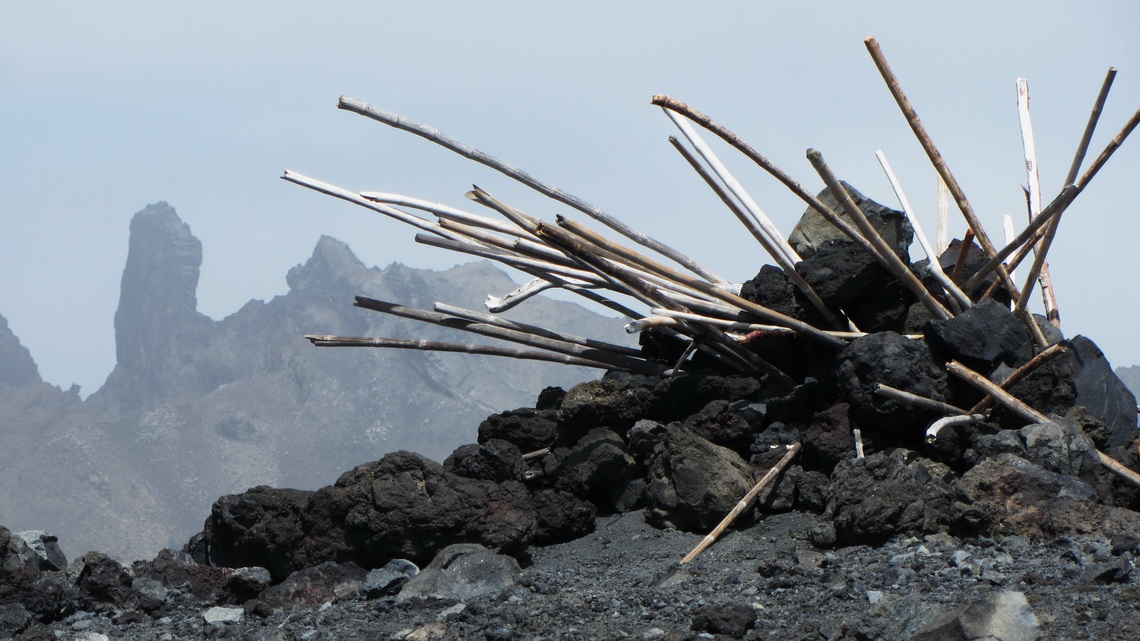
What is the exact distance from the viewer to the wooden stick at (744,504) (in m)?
6.20

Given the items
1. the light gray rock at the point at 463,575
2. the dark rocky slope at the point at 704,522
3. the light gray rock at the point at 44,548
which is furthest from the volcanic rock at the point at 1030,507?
the light gray rock at the point at 44,548

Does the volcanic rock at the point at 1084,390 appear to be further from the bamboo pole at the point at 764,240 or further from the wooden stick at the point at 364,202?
the wooden stick at the point at 364,202

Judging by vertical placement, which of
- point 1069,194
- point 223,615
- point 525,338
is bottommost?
point 223,615

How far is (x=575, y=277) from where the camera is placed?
805 cm

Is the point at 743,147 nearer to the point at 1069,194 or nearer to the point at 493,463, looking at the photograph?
the point at 1069,194

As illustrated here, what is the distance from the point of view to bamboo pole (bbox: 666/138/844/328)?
7504mm

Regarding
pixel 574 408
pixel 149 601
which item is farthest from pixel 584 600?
pixel 149 601

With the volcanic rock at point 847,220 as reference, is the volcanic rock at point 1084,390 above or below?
below

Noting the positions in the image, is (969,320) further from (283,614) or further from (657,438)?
(283,614)

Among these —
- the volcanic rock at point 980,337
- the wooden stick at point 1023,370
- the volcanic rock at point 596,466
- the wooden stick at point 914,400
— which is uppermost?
the volcanic rock at point 980,337

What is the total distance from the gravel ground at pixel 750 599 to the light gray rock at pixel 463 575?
15cm

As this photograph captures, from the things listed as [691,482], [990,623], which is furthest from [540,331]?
[990,623]

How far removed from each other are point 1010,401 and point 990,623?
3.29 metres

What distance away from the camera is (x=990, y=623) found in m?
3.96
